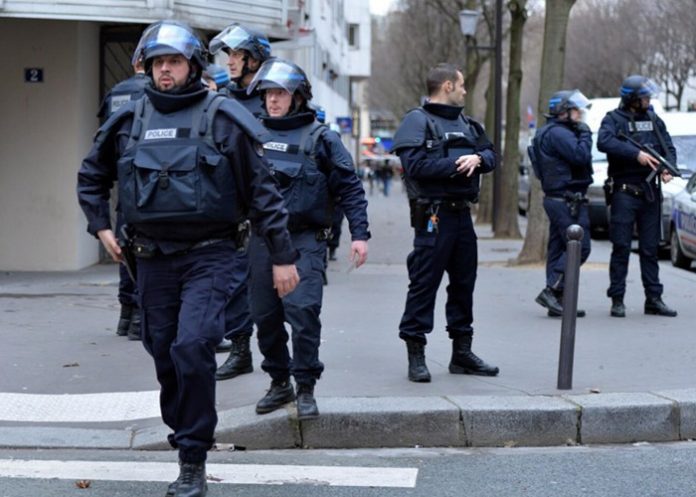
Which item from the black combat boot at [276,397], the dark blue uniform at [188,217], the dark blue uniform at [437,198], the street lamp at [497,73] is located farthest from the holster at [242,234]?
the street lamp at [497,73]

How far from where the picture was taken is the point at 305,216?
692cm

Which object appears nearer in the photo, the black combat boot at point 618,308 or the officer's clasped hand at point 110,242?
the officer's clasped hand at point 110,242

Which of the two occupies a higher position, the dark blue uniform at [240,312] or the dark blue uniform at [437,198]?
the dark blue uniform at [437,198]

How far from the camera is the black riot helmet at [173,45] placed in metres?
5.58

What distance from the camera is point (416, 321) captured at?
806cm

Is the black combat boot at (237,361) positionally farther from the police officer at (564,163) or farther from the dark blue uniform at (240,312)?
the police officer at (564,163)

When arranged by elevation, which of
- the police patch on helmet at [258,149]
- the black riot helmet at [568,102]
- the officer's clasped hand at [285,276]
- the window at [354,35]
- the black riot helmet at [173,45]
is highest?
the window at [354,35]

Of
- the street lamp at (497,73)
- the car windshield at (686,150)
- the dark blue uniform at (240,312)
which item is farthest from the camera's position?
the street lamp at (497,73)

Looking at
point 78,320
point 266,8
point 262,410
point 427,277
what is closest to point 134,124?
point 262,410

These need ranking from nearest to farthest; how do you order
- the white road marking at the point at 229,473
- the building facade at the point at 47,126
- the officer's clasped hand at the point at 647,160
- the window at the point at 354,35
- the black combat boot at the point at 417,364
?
the white road marking at the point at 229,473 → the black combat boot at the point at 417,364 → the officer's clasped hand at the point at 647,160 → the building facade at the point at 47,126 → the window at the point at 354,35

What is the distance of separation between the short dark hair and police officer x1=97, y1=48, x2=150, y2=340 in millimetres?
1940

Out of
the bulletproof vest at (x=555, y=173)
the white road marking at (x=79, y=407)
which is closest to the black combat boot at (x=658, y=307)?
the bulletproof vest at (x=555, y=173)

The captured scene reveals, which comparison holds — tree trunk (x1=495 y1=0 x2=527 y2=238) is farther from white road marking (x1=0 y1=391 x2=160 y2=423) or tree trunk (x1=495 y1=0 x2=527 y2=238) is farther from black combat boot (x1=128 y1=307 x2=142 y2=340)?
white road marking (x1=0 y1=391 x2=160 y2=423)

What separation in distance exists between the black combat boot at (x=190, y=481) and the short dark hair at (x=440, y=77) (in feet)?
10.3
